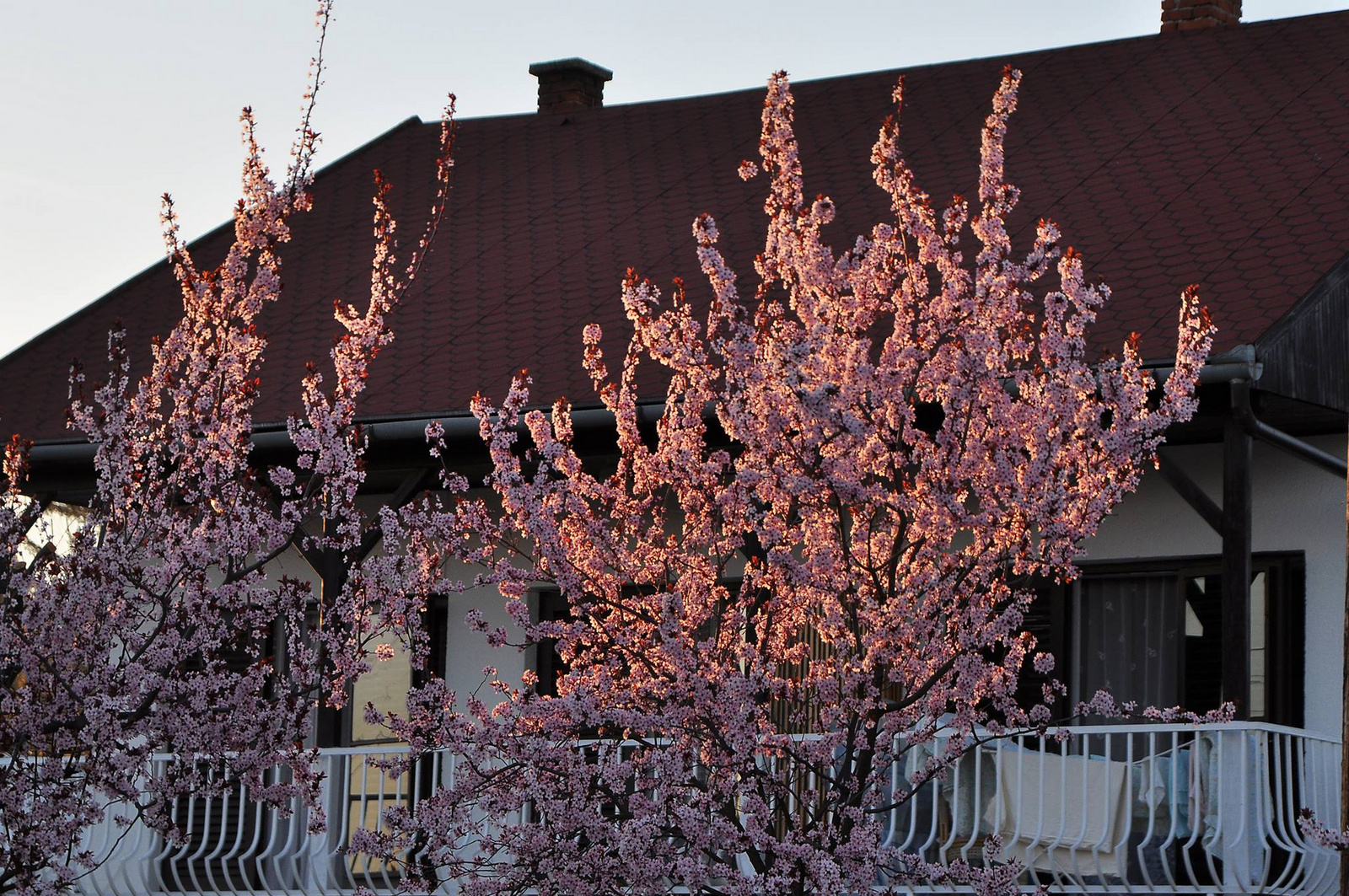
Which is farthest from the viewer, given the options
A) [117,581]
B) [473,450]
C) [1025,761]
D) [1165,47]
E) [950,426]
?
[1165,47]

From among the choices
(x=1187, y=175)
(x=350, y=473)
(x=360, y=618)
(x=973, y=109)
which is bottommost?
(x=360, y=618)

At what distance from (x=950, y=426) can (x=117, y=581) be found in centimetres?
365

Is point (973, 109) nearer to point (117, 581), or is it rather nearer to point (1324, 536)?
point (1324, 536)

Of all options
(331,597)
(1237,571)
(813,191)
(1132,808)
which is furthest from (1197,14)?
(331,597)

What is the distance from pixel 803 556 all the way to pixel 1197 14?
8.97 m

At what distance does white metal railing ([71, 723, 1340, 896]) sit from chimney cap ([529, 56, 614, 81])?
835cm

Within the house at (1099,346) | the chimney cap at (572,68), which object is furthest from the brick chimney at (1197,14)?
the chimney cap at (572,68)

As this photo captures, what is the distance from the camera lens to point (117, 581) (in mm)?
8398

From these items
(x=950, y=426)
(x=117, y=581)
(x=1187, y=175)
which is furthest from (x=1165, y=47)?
(x=117, y=581)

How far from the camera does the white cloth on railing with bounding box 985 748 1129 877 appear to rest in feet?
29.2

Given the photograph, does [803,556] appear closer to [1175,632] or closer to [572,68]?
[1175,632]

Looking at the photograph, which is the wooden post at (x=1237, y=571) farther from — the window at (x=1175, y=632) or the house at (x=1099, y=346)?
the window at (x=1175, y=632)

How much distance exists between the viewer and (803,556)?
7.32m

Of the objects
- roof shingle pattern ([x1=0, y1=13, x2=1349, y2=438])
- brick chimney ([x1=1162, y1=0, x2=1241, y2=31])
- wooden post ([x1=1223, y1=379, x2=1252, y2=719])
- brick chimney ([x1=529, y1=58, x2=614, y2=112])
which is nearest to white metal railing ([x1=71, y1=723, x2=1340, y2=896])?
wooden post ([x1=1223, y1=379, x2=1252, y2=719])
